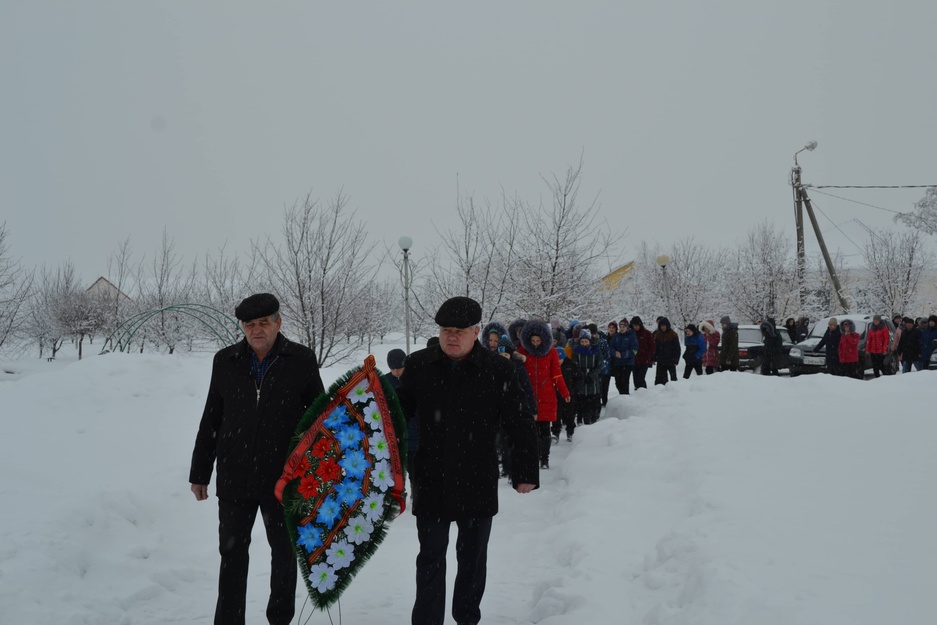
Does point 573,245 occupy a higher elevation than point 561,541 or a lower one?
higher

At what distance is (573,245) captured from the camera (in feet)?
82.5

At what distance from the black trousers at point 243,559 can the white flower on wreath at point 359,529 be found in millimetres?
364

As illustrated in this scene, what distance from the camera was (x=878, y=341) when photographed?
17.6 metres

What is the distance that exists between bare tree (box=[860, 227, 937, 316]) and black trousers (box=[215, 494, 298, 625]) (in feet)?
147

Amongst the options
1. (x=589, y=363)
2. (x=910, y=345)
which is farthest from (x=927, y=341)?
(x=589, y=363)

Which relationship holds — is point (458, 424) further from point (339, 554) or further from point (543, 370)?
point (543, 370)

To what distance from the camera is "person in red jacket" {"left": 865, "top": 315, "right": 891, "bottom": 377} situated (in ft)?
57.5

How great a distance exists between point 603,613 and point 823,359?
19.0 metres

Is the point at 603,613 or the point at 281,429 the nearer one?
the point at 281,429

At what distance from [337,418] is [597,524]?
9.93ft

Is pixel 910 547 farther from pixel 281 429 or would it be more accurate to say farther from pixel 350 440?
pixel 281 429

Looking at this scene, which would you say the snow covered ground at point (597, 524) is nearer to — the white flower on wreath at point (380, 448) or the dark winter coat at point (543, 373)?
the dark winter coat at point (543, 373)

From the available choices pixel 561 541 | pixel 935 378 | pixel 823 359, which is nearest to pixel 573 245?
pixel 823 359

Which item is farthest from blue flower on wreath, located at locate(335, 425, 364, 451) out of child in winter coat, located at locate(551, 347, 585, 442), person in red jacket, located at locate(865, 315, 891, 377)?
person in red jacket, located at locate(865, 315, 891, 377)
